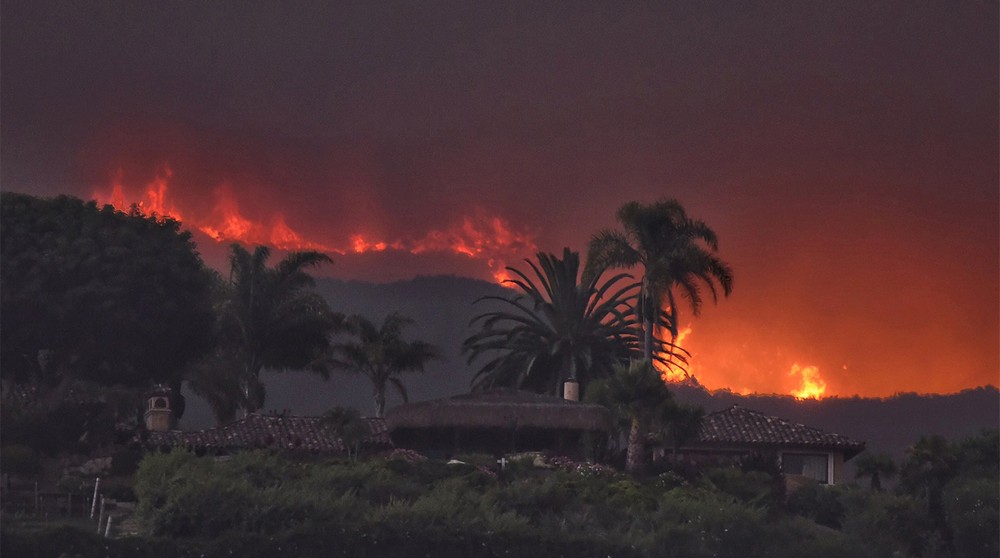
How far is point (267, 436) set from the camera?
58844mm

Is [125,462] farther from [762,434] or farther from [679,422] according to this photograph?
[762,434]

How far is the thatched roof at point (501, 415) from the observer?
59.4 m

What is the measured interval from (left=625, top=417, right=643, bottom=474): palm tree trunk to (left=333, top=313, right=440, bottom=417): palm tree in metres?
20.4

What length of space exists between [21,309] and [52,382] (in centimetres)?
356

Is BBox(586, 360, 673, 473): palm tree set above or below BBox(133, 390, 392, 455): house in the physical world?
above

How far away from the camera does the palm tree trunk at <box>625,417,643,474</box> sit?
56.8 m

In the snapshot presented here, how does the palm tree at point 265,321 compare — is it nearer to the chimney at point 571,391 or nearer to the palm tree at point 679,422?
the chimney at point 571,391

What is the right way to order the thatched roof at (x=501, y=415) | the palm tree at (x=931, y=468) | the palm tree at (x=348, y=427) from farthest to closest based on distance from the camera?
the thatched roof at (x=501, y=415), the palm tree at (x=931, y=468), the palm tree at (x=348, y=427)

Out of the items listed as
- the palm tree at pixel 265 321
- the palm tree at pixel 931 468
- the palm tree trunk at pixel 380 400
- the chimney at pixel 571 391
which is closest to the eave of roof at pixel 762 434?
the palm tree at pixel 931 468

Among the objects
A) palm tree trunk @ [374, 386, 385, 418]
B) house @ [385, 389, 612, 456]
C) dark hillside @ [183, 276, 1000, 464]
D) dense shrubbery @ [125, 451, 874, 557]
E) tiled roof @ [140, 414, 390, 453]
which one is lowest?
dense shrubbery @ [125, 451, 874, 557]

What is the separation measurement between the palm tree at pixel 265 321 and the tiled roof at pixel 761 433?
69.5 ft

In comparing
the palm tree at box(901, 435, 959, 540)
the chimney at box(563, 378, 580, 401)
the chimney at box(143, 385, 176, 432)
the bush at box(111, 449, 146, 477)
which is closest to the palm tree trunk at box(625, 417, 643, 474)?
the chimney at box(563, 378, 580, 401)

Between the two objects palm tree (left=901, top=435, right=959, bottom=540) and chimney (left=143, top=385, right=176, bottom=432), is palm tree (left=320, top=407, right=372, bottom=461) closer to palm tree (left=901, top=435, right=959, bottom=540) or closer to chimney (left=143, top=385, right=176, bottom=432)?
chimney (left=143, top=385, right=176, bottom=432)

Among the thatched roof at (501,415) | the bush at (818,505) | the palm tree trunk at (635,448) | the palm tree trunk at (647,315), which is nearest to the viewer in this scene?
the bush at (818,505)
